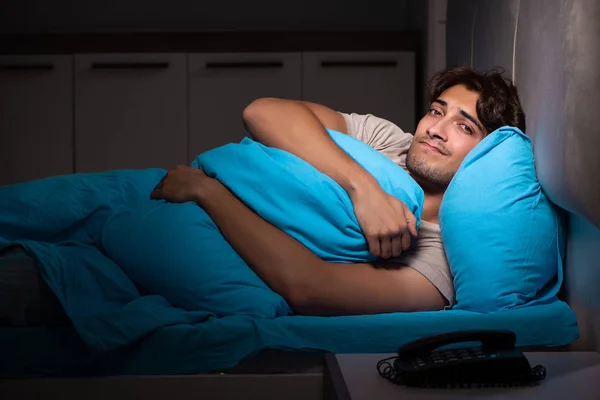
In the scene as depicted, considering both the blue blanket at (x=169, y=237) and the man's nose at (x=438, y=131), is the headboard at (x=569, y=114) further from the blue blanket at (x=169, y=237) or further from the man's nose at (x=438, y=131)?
the blue blanket at (x=169, y=237)

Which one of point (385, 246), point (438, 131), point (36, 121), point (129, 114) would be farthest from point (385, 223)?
point (36, 121)

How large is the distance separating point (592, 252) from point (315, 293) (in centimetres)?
49

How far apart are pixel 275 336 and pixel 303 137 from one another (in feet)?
1.77

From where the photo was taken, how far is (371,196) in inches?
59.4

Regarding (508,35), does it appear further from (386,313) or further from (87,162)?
(87,162)

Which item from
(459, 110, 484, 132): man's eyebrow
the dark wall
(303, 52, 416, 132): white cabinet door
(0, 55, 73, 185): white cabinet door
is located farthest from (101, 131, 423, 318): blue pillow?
the dark wall

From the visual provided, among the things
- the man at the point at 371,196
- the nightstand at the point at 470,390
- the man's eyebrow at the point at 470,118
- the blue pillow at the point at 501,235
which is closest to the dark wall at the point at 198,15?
the man at the point at 371,196

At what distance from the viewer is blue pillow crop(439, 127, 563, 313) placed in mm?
1459

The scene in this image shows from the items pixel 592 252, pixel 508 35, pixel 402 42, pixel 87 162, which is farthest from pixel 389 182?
pixel 87 162

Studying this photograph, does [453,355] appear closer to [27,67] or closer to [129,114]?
[129,114]

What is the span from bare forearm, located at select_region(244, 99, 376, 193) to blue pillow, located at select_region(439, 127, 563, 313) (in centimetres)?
19

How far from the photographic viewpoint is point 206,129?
145 inches

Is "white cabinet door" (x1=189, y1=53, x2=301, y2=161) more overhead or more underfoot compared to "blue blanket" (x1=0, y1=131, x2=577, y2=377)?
more overhead

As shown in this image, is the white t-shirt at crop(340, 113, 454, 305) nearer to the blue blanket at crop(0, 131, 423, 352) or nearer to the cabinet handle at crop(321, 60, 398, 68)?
the blue blanket at crop(0, 131, 423, 352)
